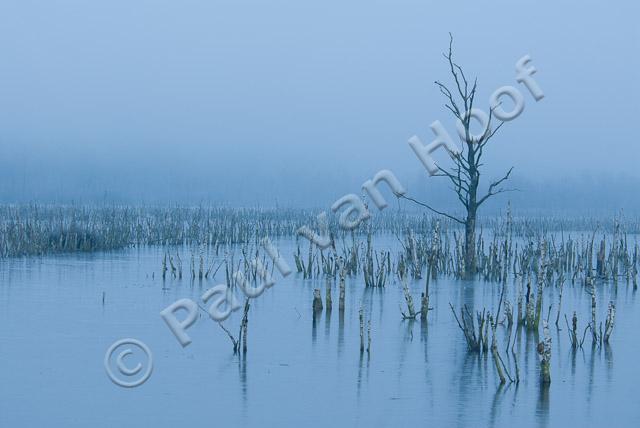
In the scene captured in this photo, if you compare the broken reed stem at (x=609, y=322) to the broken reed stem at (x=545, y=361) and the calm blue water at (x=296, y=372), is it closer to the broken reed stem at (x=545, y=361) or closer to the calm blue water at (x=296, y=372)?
the calm blue water at (x=296, y=372)

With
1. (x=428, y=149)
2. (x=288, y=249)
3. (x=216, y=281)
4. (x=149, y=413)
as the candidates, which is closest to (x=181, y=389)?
(x=149, y=413)

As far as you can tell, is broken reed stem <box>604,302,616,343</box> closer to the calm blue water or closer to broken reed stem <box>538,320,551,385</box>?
the calm blue water

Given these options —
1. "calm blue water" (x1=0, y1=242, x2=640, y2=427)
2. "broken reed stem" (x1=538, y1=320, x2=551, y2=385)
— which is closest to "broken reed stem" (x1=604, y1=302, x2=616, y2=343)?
"calm blue water" (x1=0, y1=242, x2=640, y2=427)

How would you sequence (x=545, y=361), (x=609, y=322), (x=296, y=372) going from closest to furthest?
(x=545, y=361) < (x=296, y=372) < (x=609, y=322)

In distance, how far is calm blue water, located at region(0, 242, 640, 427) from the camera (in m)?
5.95

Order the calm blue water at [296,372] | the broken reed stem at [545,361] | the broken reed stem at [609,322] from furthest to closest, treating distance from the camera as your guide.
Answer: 1. the broken reed stem at [609,322]
2. the broken reed stem at [545,361]
3. the calm blue water at [296,372]

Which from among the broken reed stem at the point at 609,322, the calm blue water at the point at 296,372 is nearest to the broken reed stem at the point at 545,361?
the calm blue water at the point at 296,372

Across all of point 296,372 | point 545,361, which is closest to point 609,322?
point 545,361

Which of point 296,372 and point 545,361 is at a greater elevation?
point 545,361

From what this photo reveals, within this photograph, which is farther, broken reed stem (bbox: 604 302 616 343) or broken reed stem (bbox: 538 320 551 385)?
broken reed stem (bbox: 604 302 616 343)

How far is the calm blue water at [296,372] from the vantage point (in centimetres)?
595

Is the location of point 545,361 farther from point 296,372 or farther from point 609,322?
point 609,322

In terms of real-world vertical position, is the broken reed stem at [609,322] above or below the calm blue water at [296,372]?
above

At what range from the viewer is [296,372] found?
23.8 feet
